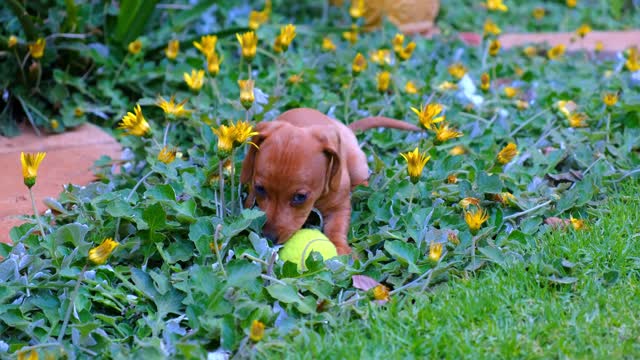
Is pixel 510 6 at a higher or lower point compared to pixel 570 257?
lower

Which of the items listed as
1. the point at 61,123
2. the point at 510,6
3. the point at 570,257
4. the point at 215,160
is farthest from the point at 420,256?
the point at 510,6

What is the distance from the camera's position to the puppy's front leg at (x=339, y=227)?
3.47 m

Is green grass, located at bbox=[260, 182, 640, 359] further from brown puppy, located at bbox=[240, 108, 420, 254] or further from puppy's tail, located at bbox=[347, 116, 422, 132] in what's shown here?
puppy's tail, located at bbox=[347, 116, 422, 132]

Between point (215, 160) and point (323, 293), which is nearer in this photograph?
point (323, 293)

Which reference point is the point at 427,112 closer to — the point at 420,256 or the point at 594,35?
the point at 420,256

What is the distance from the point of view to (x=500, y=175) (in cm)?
389

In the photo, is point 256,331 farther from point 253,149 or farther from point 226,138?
point 253,149

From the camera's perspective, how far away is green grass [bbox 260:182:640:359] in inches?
105

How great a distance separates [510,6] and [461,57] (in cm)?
224

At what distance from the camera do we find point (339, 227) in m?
3.52

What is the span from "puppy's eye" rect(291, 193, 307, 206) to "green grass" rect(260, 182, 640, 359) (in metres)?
0.59

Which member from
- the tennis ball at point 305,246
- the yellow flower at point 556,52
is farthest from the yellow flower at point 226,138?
the yellow flower at point 556,52

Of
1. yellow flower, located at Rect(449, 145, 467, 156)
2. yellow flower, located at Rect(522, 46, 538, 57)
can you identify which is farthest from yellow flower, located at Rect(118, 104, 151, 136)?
yellow flower, located at Rect(522, 46, 538, 57)

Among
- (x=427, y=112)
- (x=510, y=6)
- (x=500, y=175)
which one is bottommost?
(x=510, y=6)
